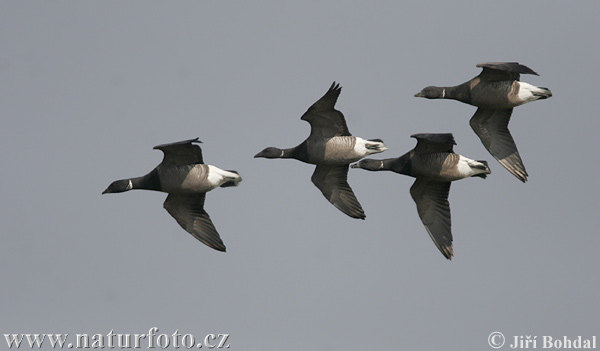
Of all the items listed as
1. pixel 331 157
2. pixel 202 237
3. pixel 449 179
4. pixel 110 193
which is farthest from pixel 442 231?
pixel 110 193

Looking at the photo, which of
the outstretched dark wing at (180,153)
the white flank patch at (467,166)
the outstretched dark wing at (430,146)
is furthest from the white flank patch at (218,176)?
the white flank patch at (467,166)

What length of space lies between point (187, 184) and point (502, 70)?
32.6ft

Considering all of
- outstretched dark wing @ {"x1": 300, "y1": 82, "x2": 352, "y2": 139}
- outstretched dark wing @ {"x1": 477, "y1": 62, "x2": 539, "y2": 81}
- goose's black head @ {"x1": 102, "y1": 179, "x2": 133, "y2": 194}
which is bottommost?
goose's black head @ {"x1": 102, "y1": 179, "x2": 133, "y2": 194}

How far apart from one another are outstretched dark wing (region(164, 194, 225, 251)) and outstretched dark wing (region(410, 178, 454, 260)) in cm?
635

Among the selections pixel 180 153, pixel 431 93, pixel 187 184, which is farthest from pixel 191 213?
pixel 431 93

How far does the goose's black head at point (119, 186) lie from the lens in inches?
1594

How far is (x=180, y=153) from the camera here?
3906 centimetres

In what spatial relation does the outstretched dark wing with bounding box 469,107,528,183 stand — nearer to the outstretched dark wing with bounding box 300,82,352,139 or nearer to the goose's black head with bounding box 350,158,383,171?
the goose's black head with bounding box 350,158,383,171

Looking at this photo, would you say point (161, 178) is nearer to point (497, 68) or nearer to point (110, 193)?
point (110, 193)

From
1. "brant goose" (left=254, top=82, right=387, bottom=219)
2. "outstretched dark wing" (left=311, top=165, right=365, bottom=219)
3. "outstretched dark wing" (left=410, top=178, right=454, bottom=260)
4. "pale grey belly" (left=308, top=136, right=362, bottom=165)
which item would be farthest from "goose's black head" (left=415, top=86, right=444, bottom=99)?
"outstretched dark wing" (left=311, top=165, right=365, bottom=219)

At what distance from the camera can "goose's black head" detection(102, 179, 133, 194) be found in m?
40.5

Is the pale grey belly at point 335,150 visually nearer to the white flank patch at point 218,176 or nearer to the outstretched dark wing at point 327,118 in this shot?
the outstretched dark wing at point 327,118

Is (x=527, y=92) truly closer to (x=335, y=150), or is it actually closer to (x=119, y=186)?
(x=335, y=150)

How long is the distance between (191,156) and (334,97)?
4572 millimetres
